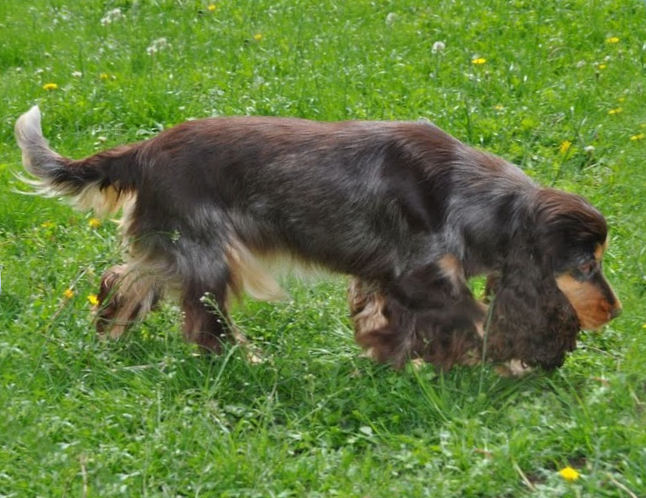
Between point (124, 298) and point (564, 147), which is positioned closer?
point (124, 298)

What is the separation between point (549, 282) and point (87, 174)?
2191 mm

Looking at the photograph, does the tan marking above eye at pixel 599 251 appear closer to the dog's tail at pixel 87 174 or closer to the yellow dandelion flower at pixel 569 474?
the yellow dandelion flower at pixel 569 474

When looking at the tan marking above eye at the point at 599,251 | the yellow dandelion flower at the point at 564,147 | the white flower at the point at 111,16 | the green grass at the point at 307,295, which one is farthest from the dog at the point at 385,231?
the white flower at the point at 111,16

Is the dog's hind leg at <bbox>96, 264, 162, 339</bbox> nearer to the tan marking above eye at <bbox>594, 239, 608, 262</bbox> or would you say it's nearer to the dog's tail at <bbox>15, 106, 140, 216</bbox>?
the dog's tail at <bbox>15, 106, 140, 216</bbox>

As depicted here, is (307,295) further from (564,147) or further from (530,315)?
(564,147)

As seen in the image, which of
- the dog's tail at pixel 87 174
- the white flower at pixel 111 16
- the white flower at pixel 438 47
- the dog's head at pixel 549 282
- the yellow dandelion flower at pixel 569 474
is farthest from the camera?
the white flower at pixel 111 16

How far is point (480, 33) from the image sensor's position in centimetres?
937

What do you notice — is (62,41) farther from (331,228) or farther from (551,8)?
(331,228)

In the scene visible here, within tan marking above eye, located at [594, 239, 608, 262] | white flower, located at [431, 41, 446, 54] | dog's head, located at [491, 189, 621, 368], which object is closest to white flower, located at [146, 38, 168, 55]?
white flower, located at [431, 41, 446, 54]

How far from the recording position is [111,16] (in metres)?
10.3

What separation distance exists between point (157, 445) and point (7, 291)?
1.86m

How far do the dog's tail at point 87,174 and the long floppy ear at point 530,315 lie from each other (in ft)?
5.81

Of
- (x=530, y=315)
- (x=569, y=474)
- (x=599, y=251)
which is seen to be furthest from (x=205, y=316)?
(x=569, y=474)

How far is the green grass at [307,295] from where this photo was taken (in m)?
4.77
